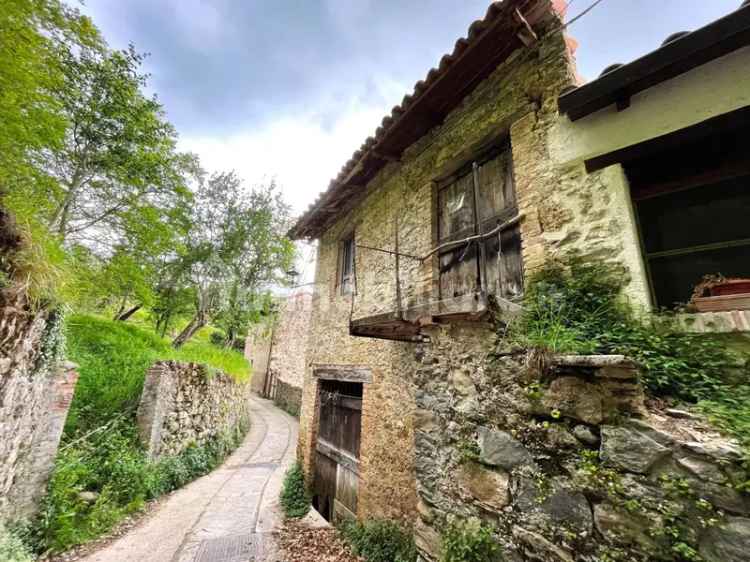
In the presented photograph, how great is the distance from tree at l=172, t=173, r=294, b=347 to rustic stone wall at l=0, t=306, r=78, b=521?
6256 mm

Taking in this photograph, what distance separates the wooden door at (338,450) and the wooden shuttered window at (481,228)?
2.76 meters

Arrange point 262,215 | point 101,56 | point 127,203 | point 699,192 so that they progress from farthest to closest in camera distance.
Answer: point 262,215, point 127,203, point 101,56, point 699,192

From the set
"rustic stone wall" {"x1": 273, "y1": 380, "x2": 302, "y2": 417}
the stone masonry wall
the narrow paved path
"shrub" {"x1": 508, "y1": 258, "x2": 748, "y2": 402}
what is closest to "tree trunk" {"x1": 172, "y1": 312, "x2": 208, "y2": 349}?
the narrow paved path

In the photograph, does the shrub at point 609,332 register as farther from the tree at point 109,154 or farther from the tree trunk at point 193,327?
the tree trunk at point 193,327

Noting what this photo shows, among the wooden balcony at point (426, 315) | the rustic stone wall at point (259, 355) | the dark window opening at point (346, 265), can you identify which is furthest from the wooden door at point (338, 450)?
the rustic stone wall at point (259, 355)

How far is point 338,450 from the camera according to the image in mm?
5172

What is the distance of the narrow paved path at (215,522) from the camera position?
4.04 meters

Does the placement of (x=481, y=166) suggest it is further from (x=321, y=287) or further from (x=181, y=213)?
(x=181, y=213)

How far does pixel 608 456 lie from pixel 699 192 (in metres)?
2.03

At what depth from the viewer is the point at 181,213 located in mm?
8055

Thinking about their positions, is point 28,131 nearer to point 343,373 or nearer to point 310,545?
point 343,373

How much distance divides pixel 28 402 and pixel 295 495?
13.7 ft

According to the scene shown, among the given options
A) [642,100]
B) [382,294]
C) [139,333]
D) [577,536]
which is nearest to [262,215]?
[139,333]

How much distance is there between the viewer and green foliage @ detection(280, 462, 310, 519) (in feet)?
17.4
